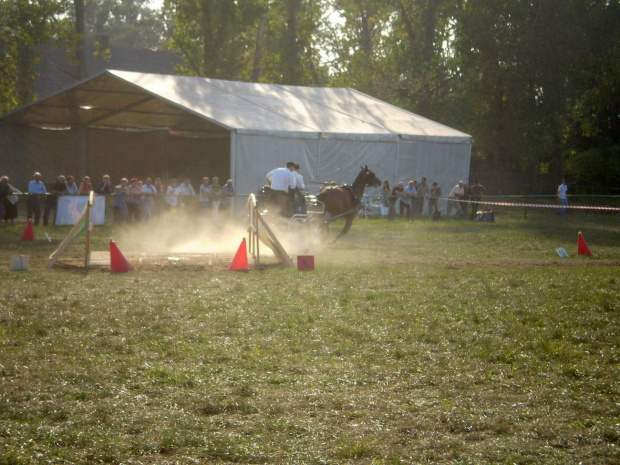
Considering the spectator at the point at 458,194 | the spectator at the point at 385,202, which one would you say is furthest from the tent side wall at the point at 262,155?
the spectator at the point at 458,194

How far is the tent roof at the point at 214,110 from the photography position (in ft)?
92.6

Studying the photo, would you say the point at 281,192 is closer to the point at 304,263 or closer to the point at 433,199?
the point at 304,263

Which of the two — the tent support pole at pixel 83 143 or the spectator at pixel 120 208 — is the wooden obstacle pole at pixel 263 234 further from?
the tent support pole at pixel 83 143

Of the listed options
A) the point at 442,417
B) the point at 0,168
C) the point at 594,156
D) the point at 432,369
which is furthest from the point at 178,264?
the point at 594,156

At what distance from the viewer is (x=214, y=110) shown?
2831 cm

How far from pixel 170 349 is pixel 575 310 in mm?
5384

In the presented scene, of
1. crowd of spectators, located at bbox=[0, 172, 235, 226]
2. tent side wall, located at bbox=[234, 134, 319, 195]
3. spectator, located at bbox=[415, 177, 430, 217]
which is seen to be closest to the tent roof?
tent side wall, located at bbox=[234, 134, 319, 195]

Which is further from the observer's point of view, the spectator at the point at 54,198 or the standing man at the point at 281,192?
the spectator at the point at 54,198

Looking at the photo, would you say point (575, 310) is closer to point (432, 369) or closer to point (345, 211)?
point (432, 369)

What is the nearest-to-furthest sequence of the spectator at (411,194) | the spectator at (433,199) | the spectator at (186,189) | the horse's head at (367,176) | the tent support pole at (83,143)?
the horse's head at (367,176), the spectator at (186,189), the spectator at (411,194), the spectator at (433,199), the tent support pole at (83,143)

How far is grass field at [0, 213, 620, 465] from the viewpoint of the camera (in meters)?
5.45

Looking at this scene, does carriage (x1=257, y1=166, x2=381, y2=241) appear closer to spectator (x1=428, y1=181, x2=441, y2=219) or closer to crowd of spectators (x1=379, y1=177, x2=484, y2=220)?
crowd of spectators (x1=379, y1=177, x2=484, y2=220)

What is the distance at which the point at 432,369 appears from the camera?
7.53m

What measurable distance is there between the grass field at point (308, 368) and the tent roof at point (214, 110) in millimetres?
15009
